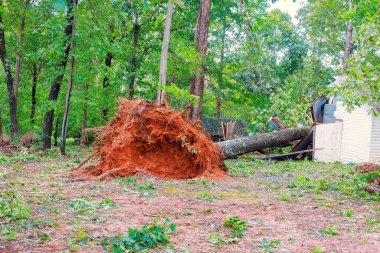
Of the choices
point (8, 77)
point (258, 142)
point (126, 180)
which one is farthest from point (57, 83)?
point (126, 180)

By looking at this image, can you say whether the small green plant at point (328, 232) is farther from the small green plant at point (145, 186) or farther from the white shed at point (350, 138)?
the white shed at point (350, 138)

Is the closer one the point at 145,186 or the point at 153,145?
the point at 145,186

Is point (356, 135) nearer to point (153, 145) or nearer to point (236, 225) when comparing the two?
point (153, 145)

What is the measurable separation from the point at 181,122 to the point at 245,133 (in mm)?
14860

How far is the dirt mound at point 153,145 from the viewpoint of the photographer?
12.6 m

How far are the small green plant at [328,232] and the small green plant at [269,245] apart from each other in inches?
39.1

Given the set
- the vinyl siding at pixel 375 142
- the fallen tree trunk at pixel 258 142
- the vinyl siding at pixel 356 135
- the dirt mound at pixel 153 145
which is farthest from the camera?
the vinyl siding at pixel 356 135

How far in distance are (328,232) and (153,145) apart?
6917 mm

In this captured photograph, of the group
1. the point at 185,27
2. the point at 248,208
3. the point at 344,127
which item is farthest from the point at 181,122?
the point at 185,27

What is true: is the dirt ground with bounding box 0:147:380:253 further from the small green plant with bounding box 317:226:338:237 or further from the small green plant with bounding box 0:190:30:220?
the small green plant with bounding box 0:190:30:220

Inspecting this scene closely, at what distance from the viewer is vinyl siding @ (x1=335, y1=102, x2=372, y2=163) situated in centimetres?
1992

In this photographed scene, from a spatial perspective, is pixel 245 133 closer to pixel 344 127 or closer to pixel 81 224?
pixel 344 127

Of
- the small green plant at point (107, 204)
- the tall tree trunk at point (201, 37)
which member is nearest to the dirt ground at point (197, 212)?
the small green plant at point (107, 204)

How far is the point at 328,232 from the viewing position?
6973 millimetres
